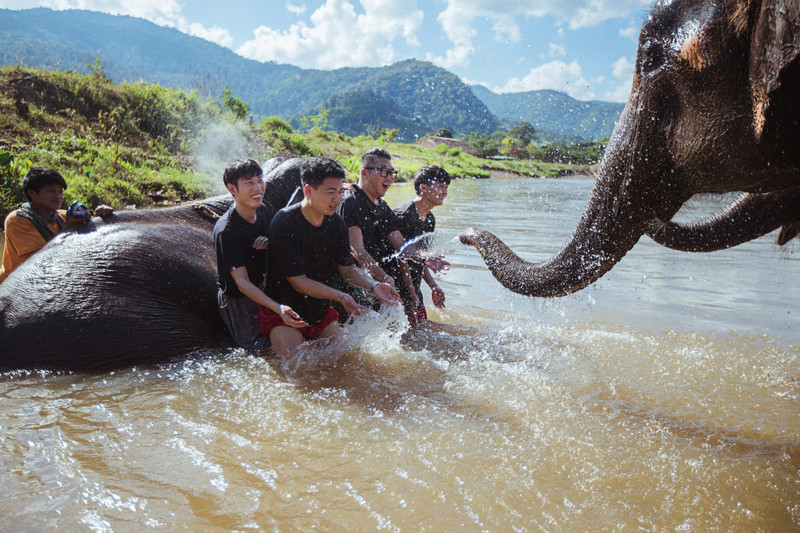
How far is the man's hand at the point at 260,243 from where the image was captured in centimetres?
352

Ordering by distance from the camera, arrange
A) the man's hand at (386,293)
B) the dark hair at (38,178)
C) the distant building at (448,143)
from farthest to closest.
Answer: the distant building at (448,143) < the dark hair at (38,178) < the man's hand at (386,293)

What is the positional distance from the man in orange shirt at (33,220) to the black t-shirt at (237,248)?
983mm

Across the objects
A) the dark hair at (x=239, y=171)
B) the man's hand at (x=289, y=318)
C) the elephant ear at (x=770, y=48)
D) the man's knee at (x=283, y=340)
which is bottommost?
the man's knee at (x=283, y=340)

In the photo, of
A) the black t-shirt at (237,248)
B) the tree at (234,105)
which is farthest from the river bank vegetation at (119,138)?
the black t-shirt at (237,248)

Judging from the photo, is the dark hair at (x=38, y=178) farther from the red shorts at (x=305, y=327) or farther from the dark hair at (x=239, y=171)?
the red shorts at (x=305, y=327)

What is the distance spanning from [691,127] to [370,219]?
2.31 meters

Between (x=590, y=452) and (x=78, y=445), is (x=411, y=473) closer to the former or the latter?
(x=590, y=452)

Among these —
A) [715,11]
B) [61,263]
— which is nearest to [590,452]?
[715,11]

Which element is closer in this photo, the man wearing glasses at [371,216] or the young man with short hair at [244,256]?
the young man with short hair at [244,256]

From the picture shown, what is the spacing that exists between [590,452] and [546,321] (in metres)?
2.41

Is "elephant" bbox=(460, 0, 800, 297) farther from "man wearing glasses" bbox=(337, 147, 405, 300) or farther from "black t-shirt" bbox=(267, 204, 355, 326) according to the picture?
"man wearing glasses" bbox=(337, 147, 405, 300)

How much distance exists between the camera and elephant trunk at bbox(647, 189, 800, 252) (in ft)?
9.80

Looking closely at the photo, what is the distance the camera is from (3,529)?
6.00 ft

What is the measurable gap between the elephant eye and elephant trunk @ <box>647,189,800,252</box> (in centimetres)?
83
